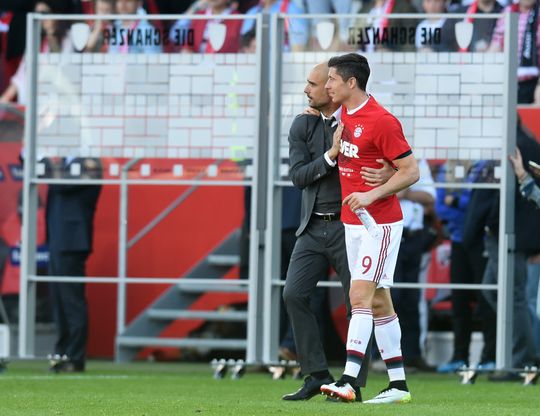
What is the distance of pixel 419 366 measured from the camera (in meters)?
15.5

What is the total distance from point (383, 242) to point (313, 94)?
1270 mm

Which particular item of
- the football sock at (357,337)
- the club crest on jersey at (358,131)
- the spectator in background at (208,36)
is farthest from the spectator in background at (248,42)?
the football sock at (357,337)

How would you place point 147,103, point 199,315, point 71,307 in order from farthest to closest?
point 199,315, point 71,307, point 147,103

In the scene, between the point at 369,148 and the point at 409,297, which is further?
the point at 409,297

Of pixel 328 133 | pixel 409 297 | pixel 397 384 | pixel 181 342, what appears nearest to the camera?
pixel 397 384

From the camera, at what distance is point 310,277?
33.5 feet

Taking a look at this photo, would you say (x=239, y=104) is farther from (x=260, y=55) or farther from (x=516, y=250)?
(x=516, y=250)

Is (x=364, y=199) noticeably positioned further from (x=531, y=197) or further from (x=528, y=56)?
(x=528, y=56)

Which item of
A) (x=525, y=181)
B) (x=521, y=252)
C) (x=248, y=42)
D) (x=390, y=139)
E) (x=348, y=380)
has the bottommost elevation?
(x=348, y=380)

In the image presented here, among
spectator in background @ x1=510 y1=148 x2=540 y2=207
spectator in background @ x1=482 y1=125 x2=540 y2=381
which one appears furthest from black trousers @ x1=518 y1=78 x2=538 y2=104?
spectator in background @ x1=510 y1=148 x2=540 y2=207

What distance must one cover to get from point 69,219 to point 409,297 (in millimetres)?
3266

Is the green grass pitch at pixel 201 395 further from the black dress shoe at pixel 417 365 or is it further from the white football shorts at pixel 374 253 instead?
the white football shorts at pixel 374 253

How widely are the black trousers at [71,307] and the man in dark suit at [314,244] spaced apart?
4.58m

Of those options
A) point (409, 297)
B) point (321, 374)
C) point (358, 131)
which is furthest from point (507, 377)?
point (358, 131)
